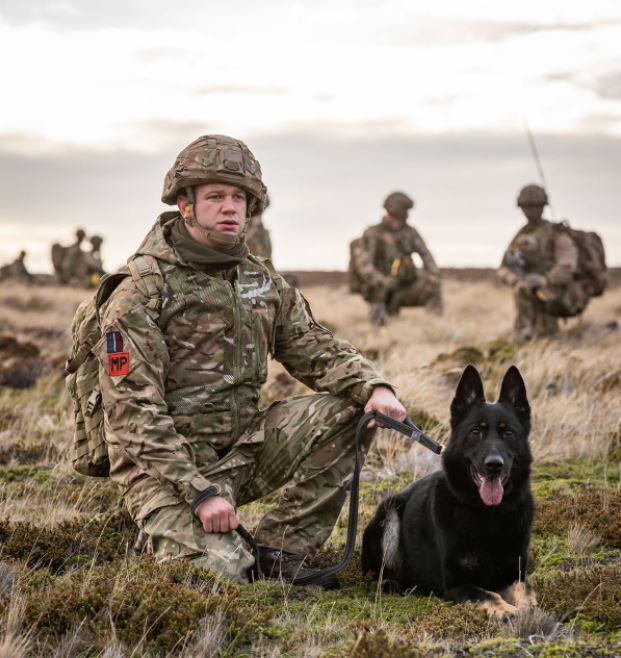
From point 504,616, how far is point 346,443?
4.75ft

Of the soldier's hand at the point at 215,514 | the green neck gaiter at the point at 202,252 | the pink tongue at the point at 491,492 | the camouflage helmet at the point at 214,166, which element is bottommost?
the soldier's hand at the point at 215,514

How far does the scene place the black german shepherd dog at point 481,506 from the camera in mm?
4770

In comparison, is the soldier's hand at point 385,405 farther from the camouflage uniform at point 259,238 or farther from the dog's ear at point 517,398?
the camouflage uniform at point 259,238

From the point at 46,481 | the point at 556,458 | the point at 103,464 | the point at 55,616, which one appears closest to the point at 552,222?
the point at 556,458

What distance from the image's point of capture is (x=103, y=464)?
548 centimetres

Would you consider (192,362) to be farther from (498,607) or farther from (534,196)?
(534,196)

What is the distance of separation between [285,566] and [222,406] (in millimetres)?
915

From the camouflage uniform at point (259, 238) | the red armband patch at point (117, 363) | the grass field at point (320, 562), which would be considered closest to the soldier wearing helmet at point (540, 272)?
the camouflage uniform at point (259, 238)

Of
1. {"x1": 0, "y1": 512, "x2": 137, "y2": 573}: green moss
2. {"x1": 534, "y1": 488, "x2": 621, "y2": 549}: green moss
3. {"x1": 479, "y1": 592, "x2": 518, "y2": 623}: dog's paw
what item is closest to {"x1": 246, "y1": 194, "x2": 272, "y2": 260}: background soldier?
{"x1": 534, "y1": 488, "x2": 621, "y2": 549}: green moss

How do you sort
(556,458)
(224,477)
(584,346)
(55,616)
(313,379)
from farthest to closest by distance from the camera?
(584,346)
(556,458)
(313,379)
(224,477)
(55,616)

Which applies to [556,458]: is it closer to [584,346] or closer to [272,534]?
[272,534]

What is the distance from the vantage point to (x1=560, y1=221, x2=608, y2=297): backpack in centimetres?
1755

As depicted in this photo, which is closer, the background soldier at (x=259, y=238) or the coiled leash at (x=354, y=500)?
the coiled leash at (x=354, y=500)

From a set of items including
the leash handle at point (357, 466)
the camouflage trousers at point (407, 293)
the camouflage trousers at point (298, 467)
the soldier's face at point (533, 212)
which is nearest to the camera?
the leash handle at point (357, 466)
